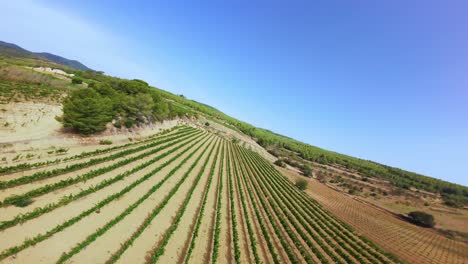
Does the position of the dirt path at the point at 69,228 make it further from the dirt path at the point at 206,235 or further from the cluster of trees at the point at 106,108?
the cluster of trees at the point at 106,108

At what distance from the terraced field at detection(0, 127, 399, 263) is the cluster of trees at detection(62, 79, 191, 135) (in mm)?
6294

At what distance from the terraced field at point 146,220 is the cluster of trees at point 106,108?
629cm

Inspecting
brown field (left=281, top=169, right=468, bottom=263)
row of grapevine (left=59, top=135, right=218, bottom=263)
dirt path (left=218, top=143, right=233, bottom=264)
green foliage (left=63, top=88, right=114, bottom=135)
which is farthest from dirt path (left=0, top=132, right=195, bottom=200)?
brown field (left=281, top=169, right=468, bottom=263)

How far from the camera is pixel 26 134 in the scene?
1222 inches

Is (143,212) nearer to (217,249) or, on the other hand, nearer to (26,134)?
(217,249)

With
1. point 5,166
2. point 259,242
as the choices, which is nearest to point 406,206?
point 259,242

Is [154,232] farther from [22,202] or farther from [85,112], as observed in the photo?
[85,112]

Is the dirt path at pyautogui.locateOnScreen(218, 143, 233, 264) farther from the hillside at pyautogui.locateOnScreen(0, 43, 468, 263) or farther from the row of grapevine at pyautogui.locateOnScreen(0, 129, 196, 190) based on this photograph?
the row of grapevine at pyautogui.locateOnScreen(0, 129, 196, 190)

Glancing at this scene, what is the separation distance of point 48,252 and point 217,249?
1268cm

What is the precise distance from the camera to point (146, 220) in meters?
22.5

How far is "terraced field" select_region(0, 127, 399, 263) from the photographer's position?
54.6 ft

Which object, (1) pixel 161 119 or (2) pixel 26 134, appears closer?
(2) pixel 26 134

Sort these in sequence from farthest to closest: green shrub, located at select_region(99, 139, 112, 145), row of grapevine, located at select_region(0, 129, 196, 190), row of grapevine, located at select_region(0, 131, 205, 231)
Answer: green shrub, located at select_region(99, 139, 112, 145) → row of grapevine, located at select_region(0, 129, 196, 190) → row of grapevine, located at select_region(0, 131, 205, 231)

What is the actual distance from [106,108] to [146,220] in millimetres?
28244
